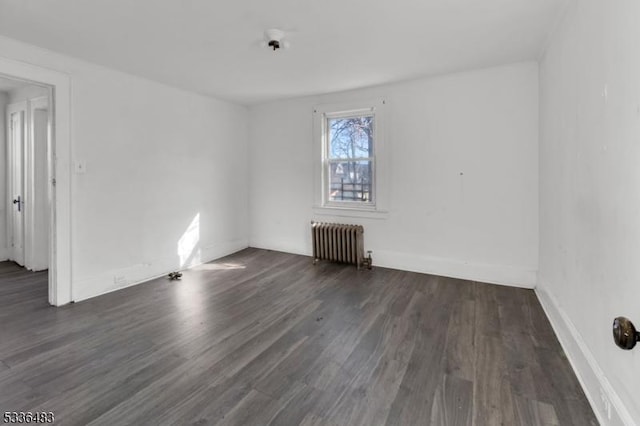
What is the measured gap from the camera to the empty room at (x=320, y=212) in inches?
68.0

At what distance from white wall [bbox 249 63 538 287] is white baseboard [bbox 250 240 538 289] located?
0.04 feet

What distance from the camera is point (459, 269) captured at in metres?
3.89

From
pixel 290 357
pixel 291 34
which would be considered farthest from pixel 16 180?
pixel 290 357

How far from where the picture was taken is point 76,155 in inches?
125

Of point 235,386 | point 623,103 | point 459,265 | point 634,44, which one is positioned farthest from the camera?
point 459,265

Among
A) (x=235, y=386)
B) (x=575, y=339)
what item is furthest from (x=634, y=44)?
(x=235, y=386)

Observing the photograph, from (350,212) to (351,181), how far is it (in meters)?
0.46

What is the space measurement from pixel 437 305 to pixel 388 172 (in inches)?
73.3

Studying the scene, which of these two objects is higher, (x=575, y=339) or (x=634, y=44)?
(x=634, y=44)

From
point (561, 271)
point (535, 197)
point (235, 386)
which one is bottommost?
point (235, 386)

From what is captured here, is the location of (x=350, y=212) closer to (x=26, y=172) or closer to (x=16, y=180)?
(x=26, y=172)

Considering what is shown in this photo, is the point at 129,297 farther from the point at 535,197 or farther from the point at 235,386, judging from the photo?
the point at 535,197

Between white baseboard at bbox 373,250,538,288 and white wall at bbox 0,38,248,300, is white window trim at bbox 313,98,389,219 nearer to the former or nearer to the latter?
white baseboard at bbox 373,250,538,288

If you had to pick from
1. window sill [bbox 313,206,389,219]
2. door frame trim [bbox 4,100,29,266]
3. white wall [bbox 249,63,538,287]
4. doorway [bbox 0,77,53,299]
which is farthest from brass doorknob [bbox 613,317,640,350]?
door frame trim [bbox 4,100,29,266]
